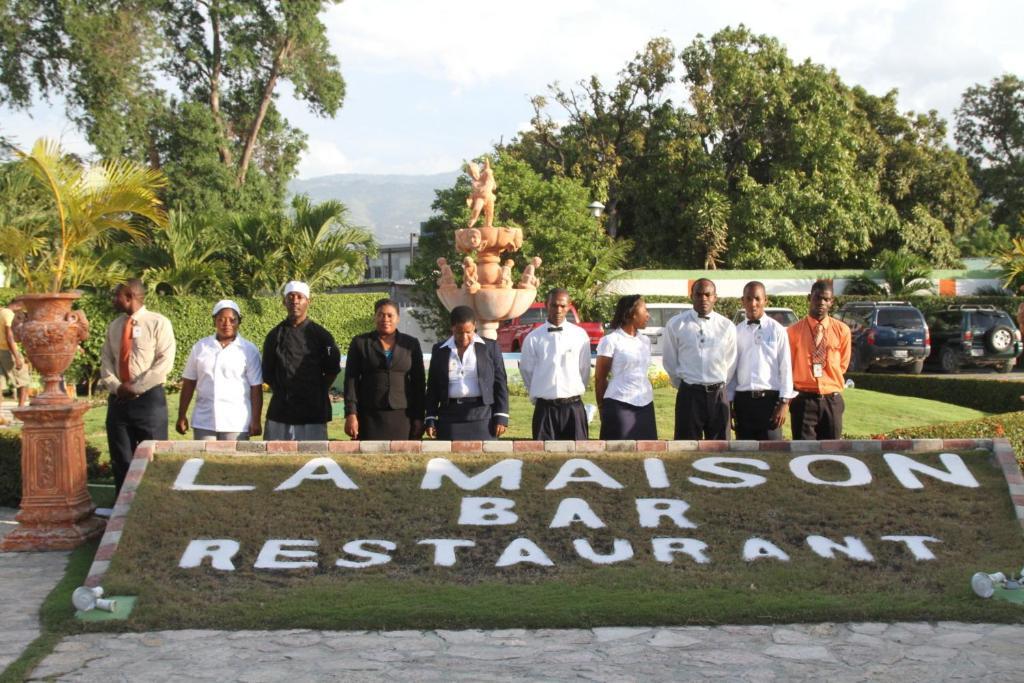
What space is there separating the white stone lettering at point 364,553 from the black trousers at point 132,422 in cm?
239

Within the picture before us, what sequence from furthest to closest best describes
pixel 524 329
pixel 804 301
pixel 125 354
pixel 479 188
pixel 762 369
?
pixel 804 301 → pixel 524 329 → pixel 479 188 → pixel 762 369 → pixel 125 354

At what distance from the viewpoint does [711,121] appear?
34594mm

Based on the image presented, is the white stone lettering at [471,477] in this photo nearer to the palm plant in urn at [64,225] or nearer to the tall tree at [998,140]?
the palm plant in urn at [64,225]

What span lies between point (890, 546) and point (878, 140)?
112ft

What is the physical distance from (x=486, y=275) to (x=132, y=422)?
9.08m

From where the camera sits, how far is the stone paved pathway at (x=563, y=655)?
4.34 meters

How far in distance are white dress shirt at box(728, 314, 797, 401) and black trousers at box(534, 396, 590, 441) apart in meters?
1.26

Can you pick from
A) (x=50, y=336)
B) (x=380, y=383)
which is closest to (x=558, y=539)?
(x=380, y=383)

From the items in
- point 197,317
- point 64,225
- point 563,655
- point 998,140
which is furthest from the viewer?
point 998,140

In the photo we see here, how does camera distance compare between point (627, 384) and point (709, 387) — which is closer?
point (627, 384)

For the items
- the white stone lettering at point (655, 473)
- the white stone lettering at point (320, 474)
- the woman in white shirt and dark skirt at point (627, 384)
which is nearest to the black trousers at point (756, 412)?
→ the woman in white shirt and dark skirt at point (627, 384)

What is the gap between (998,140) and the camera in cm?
4741

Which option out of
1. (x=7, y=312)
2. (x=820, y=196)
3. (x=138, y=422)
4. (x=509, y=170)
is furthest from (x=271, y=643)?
(x=820, y=196)

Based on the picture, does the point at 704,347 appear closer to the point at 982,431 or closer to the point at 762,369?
the point at 762,369
